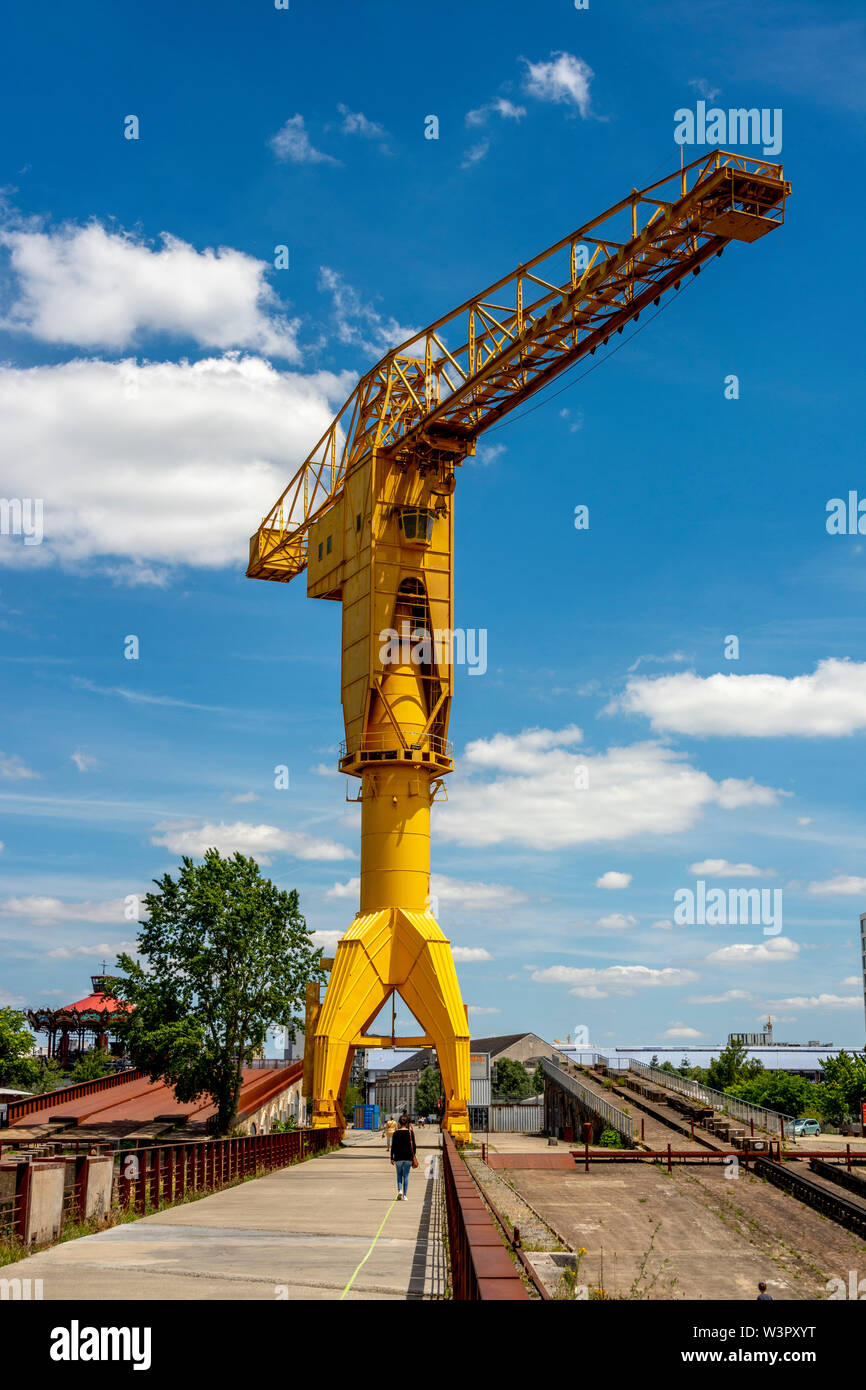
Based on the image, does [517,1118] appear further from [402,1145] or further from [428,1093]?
[402,1145]

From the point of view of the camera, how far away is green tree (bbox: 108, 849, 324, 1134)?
43656mm

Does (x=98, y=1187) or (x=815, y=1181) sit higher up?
(x=98, y=1187)

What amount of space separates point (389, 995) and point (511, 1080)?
222 feet

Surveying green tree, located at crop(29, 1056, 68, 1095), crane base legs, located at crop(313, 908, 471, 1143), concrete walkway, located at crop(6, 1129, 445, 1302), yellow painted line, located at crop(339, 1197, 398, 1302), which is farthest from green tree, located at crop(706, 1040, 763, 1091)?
yellow painted line, located at crop(339, 1197, 398, 1302)

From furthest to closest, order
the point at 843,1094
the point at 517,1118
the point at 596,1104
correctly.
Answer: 1. the point at 517,1118
2. the point at 843,1094
3. the point at 596,1104

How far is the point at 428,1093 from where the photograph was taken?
97875 millimetres

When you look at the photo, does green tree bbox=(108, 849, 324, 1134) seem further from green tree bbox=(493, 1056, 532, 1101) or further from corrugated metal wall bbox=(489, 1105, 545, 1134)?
green tree bbox=(493, 1056, 532, 1101)

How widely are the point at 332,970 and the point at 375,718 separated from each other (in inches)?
320

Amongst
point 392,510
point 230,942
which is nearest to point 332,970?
point 230,942

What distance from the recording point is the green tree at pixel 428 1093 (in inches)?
3760

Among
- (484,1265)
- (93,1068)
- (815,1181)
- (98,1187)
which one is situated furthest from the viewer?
(93,1068)

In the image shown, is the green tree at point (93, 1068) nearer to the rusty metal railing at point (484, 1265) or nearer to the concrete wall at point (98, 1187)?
the concrete wall at point (98, 1187)

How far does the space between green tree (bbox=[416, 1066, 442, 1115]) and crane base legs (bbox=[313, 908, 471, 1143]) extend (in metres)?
58.9

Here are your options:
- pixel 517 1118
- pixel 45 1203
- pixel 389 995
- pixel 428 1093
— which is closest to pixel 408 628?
pixel 389 995
